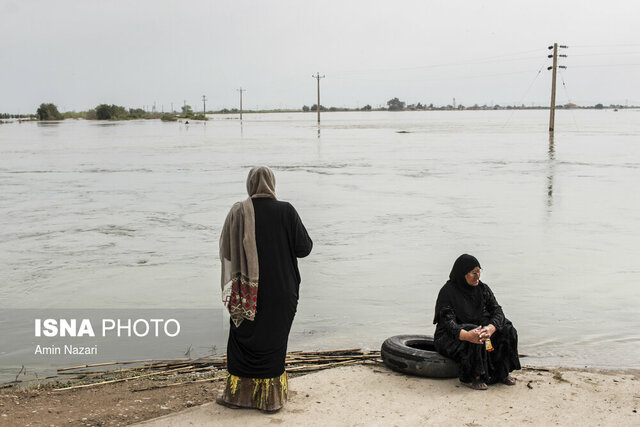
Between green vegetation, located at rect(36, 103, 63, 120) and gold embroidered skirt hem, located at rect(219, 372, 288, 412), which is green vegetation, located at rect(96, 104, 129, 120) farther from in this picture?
gold embroidered skirt hem, located at rect(219, 372, 288, 412)

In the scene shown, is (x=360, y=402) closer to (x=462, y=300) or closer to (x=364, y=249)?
(x=462, y=300)

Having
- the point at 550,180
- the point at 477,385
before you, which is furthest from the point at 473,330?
the point at 550,180

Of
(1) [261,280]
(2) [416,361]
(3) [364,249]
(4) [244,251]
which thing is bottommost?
(3) [364,249]

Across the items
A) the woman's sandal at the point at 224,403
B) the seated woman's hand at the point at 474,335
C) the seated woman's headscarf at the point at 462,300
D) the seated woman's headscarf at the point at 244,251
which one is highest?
the seated woman's headscarf at the point at 244,251

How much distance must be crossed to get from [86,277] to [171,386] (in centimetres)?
511

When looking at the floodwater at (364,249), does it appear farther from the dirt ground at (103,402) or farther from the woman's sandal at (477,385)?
the woman's sandal at (477,385)

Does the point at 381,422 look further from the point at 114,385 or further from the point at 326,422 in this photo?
the point at 114,385

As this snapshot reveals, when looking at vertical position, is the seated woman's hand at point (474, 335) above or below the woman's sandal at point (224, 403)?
above

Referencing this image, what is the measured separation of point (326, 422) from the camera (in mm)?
4688

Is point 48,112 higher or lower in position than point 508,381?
higher

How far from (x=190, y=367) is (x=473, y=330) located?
2698 mm

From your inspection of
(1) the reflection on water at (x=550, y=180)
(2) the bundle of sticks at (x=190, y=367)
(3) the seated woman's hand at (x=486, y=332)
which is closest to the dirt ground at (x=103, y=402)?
(2) the bundle of sticks at (x=190, y=367)

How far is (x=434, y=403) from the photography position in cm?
503

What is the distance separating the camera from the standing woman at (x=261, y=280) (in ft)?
15.0
